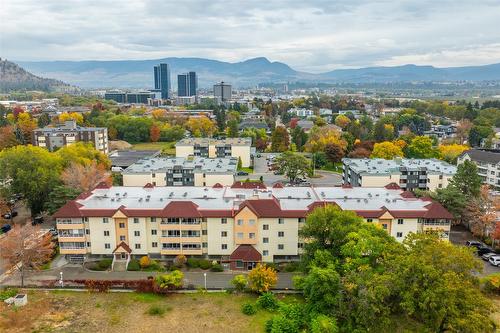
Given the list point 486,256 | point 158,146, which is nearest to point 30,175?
point 486,256

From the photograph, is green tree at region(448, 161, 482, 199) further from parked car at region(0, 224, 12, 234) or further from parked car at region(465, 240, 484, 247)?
parked car at region(0, 224, 12, 234)

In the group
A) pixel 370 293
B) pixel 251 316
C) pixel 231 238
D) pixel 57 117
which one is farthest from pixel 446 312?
pixel 57 117

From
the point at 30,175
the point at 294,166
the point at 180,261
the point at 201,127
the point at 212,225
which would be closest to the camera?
the point at 180,261

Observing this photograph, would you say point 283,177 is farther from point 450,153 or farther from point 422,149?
point 450,153

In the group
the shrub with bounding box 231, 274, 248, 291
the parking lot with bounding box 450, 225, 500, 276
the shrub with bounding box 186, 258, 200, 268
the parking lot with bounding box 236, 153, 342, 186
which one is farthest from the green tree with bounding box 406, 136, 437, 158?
the shrub with bounding box 231, 274, 248, 291

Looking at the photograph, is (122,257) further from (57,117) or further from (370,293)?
(57,117)

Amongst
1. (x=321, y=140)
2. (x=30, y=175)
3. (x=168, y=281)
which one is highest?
(x=30, y=175)

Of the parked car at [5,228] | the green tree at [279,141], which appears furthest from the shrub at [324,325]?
the green tree at [279,141]
